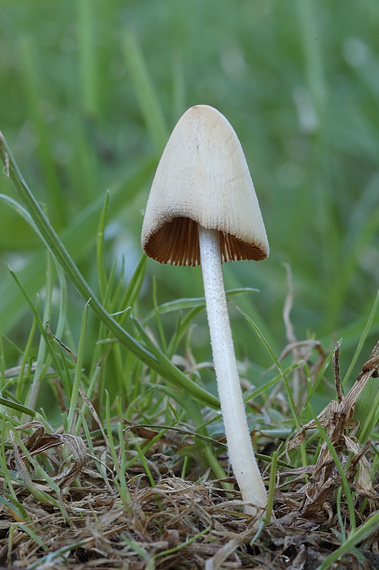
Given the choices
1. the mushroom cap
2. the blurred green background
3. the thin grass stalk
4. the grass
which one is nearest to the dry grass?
the grass

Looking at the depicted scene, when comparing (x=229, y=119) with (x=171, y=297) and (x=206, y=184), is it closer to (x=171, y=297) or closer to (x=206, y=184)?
(x=171, y=297)

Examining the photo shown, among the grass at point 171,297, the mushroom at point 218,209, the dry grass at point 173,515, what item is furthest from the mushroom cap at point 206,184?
the dry grass at point 173,515

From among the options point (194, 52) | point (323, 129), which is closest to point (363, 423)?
point (323, 129)

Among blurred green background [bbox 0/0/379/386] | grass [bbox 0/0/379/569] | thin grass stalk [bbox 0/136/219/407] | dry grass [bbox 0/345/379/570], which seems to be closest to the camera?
dry grass [bbox 0/345/379/570]

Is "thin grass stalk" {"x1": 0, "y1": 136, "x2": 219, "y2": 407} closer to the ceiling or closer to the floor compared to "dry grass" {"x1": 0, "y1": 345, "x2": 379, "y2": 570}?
closer to the ceiling

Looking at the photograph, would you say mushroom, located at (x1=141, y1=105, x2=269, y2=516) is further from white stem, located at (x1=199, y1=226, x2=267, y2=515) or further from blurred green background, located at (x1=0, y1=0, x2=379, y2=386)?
blurred green background, located at (x1=0, y1=0, x2=379, y2=386)

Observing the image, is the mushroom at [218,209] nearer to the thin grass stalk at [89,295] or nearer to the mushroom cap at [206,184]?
the mushroom cap at [206,184]

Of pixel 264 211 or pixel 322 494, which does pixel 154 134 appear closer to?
pixel 264 211
